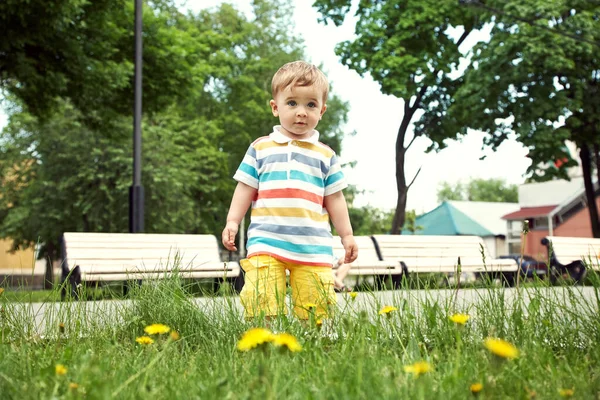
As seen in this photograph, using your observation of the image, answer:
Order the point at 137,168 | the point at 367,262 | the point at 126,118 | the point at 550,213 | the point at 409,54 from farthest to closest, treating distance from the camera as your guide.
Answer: the point at 550,213 → the point at 126,118 → the point at 409,54 → the point at 137,168 → the point at 367,262

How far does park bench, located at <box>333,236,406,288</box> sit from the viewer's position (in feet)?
35.7

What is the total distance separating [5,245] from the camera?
167 feet

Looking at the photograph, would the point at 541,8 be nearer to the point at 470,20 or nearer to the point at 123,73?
the point at 470,20

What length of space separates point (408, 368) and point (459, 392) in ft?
1.00

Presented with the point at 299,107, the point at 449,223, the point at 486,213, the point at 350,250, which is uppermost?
the point at 486,213

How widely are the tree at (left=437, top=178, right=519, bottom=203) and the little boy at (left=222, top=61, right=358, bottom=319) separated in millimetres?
105692

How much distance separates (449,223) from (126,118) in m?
21.8

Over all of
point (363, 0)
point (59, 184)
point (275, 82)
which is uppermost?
point (363, 0)

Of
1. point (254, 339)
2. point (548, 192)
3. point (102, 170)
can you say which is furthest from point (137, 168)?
point (548, 192)

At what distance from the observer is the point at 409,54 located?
22.8 meters

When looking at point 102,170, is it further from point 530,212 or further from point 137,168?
point 530,212

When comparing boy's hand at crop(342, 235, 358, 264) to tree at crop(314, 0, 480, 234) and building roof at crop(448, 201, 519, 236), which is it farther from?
building roof at crop(448, 201, 519, 236)

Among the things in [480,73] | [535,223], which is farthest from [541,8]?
[535,223]

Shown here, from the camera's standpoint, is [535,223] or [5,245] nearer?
[535,223]
